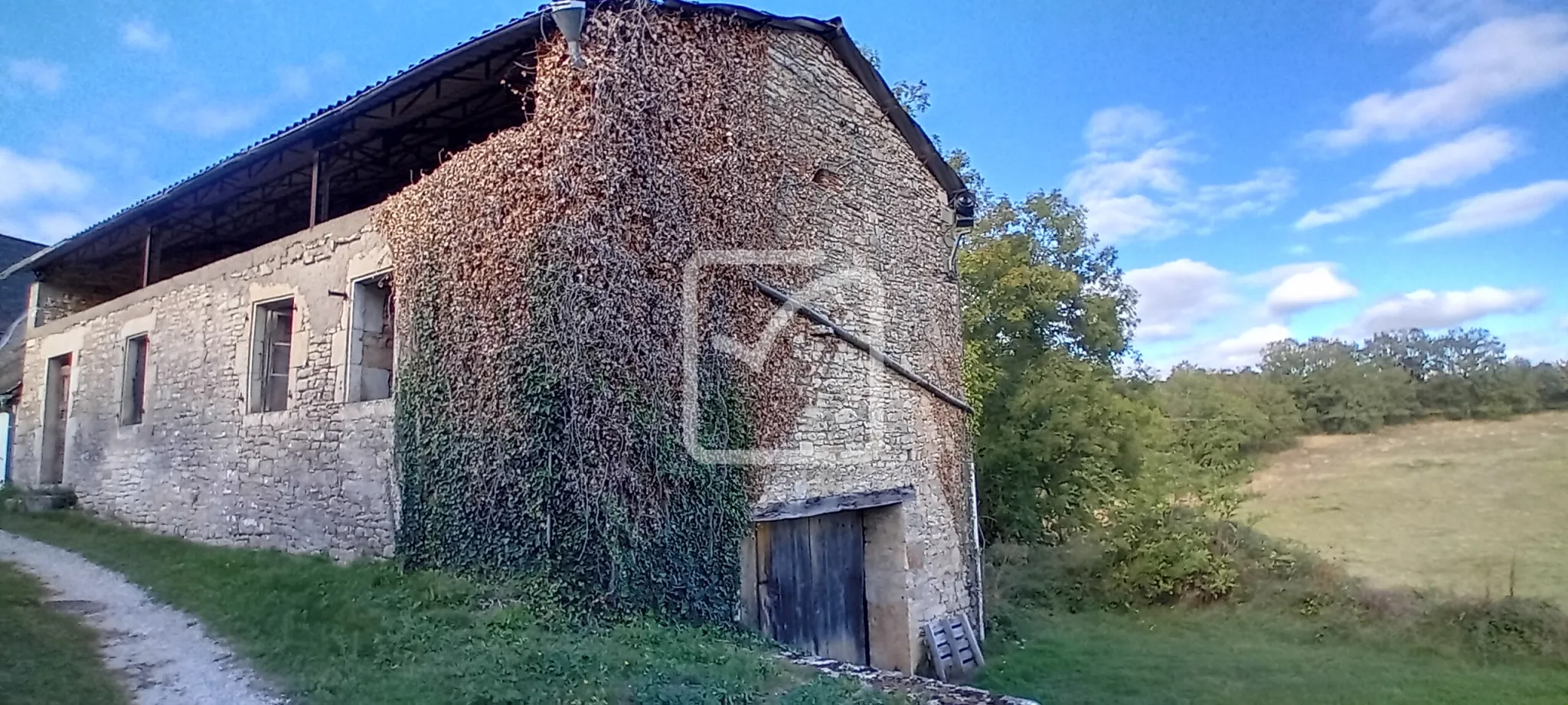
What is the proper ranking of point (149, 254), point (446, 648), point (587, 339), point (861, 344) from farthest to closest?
point (149, 254) → point (861, 344) → point (587, 339) → point (446, 648)

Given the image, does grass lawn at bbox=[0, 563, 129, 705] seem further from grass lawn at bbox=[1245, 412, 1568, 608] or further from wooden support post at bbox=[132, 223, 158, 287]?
grass lawn at bbox=[1245, 412, 1568, 608]

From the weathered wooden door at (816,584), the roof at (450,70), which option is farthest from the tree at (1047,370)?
the weathered wooden door at (816,584)

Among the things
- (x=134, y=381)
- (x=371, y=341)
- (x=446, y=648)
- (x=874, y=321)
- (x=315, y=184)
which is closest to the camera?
(x=446, y=648)

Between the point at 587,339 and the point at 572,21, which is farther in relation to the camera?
the point at 572,21

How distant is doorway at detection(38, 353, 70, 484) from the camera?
1223 cm

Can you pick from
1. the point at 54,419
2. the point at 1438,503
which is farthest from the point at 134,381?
the point at 1438,503

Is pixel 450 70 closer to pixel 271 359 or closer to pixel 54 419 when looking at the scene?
pixel 271 359

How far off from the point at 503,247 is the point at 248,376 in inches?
169

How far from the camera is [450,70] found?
6773mm

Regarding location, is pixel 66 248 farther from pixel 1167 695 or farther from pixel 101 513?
pixel 1167 695

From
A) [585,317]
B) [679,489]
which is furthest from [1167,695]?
[585,317]

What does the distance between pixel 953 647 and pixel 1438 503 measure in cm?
798

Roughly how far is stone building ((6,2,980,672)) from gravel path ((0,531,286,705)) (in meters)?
1.22

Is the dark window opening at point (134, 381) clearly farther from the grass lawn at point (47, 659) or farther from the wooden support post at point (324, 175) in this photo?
the grass lawn at point (47, 659)
